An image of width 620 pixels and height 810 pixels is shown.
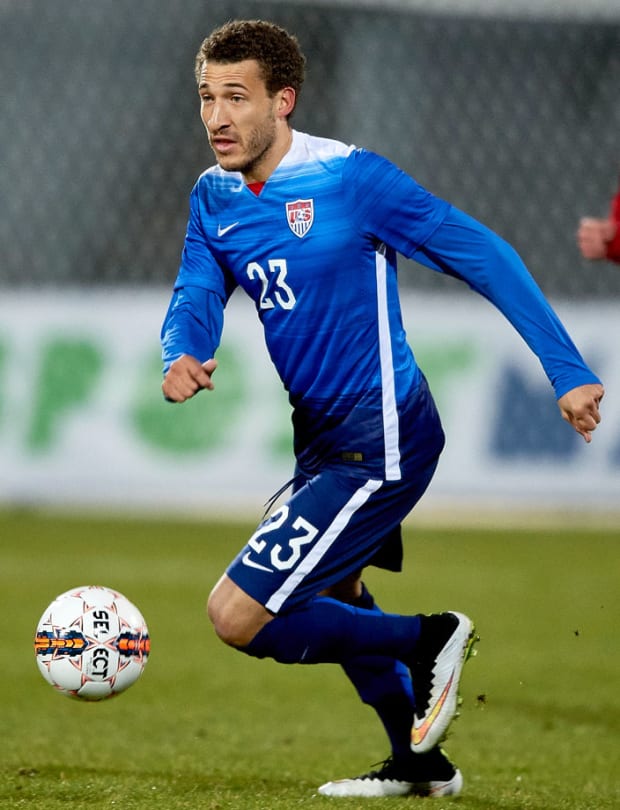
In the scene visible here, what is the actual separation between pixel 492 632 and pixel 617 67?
22.1 ft

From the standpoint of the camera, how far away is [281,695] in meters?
6.76

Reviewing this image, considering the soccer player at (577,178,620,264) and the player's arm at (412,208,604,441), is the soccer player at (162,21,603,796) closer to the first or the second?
the player's arm at (412,208,604,441)

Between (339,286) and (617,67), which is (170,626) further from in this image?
(617,67)

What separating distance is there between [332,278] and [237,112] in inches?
21.4

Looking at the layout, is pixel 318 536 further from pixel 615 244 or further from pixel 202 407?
pixel 202 407

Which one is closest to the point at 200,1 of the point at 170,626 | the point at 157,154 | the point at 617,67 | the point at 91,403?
the point at 157,154

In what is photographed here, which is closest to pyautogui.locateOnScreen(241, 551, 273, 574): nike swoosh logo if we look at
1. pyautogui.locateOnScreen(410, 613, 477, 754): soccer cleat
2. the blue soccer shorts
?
the blue soccer shorts

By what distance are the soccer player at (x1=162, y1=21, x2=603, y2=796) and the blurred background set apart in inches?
259

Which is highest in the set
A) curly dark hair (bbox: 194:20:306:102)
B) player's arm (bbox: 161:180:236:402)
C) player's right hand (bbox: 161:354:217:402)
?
curly dark hair (bbox: 194:20:306:102)

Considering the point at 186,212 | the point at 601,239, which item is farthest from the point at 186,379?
the point at 186,212

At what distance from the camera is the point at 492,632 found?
8.04 m

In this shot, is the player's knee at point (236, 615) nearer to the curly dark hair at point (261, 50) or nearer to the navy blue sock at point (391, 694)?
the navy blue sock at point (391, 694)

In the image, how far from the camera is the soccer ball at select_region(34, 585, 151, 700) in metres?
4.58

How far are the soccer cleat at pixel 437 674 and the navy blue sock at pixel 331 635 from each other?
0.05 meters
